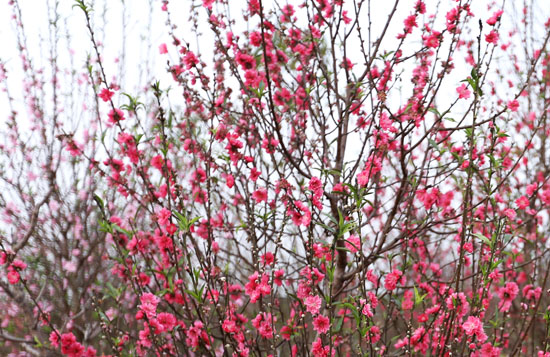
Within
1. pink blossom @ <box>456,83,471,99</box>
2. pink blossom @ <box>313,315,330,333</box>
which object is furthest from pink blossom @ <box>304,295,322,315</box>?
pink blossom @ <box>456,83,471,99</box>

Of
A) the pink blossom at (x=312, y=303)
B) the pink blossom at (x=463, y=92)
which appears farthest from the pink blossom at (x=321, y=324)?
the pink blossom at (x=463, y=92)

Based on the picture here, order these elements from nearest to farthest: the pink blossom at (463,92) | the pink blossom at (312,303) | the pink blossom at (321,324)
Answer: the pink blossom at (312,303), the pink blossom at (321,324), the pink blossom at (463,92)

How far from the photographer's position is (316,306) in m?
2.04

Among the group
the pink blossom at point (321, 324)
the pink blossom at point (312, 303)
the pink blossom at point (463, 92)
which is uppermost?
the pink blossom at point (463, 92)

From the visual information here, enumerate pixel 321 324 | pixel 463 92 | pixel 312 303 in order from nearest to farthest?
pixel 312 303
pixel 321 324
pixel 463 92

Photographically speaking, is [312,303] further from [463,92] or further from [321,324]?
[463,92]

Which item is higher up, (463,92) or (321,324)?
(463,92)

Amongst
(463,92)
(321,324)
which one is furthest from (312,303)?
(463,92)

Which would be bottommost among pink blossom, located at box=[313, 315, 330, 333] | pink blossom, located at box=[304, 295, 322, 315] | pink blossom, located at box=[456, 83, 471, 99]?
pink blossom, located at box=[313, 315, 330, 333]

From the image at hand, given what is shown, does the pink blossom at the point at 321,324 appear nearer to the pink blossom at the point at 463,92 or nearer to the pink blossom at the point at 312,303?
the pink blossom at the point at 312,303

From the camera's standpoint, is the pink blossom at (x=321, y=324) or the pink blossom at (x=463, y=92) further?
the pink blossom at (x=463, y=92)

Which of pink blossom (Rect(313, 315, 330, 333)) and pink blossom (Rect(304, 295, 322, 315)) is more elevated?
pink blossom (Rect(304, 295, 322, 315))

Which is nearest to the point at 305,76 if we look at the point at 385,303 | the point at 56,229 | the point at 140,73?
the point at 385,303

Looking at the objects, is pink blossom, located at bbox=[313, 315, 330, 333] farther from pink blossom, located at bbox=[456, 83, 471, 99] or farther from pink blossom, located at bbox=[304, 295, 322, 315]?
pink blossom, located at bbox=[456, 83, 471, 99]
